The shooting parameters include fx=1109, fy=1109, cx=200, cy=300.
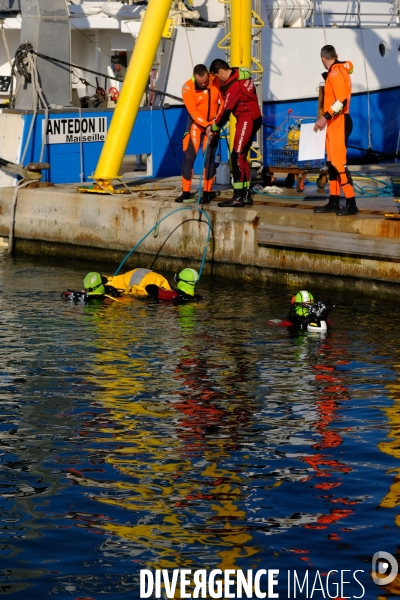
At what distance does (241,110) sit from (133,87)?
7.53 ft

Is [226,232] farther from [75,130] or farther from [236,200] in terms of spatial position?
[75,130]

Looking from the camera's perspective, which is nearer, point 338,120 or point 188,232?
point 338,120

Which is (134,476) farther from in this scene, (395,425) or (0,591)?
(395,425)

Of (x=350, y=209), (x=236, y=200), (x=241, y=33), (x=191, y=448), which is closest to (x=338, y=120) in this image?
(x=350, y=209)

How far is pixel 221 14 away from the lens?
64.3 feet

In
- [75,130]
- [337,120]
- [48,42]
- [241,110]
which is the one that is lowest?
[75,130]

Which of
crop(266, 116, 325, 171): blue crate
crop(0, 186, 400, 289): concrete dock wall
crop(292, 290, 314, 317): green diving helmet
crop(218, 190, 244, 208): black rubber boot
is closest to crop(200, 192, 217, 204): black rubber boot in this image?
crop(0, 186, 400, 289): concrete dock wall

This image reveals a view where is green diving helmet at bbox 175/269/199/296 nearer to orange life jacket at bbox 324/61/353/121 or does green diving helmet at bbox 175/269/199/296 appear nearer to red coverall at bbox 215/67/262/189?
red coverall at bbox 215/67/262/189

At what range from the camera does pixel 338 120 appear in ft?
42.5

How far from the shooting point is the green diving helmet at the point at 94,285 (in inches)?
494

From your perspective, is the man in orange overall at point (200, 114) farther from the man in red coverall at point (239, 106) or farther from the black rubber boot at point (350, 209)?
the black rubber boot at point (350, 209)

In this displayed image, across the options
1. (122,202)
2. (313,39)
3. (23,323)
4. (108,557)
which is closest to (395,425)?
(108,557)

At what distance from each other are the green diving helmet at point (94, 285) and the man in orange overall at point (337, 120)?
2983 mm

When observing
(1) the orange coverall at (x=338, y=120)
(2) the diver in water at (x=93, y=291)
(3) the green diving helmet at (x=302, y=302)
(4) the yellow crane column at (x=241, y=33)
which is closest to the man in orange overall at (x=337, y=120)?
(1) the orange coverall at (x=338, y=120)
